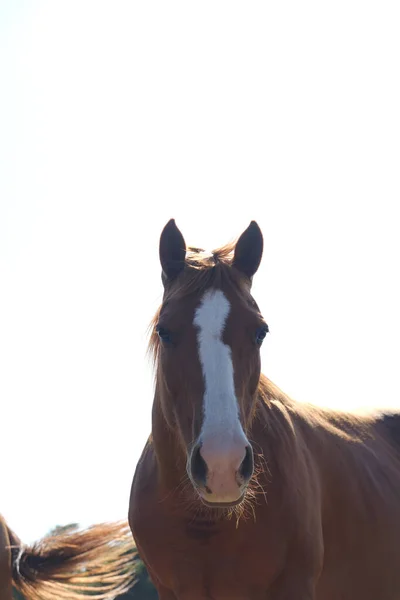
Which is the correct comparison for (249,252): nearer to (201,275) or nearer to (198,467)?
(201,275)

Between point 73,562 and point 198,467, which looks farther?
point 73,562

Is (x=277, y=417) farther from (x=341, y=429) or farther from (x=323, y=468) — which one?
(x=341, y=429)

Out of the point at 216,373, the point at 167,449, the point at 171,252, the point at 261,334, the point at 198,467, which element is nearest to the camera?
the point at 198,467

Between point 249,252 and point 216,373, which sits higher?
point 249,252

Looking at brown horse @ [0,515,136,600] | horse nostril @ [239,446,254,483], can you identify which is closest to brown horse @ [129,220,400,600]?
horse nostril @ [239,446,254,483]

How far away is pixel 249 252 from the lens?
16.6ft

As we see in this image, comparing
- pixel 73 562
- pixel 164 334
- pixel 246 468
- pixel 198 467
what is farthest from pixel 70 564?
pixel 246 468

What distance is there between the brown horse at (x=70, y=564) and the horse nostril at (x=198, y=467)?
3212 mm

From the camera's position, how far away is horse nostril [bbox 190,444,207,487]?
153 inches

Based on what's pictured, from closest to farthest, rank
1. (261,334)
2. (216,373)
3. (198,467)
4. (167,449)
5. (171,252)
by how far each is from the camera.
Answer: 1. (198,467)
2. (216,373)
3. (261,334)
4. (167,449)
5. (171,252)

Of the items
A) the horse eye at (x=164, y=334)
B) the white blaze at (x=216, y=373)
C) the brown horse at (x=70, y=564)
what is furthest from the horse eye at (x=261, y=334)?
the brown horse at (x=70, y=564)

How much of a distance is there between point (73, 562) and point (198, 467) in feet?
13.0

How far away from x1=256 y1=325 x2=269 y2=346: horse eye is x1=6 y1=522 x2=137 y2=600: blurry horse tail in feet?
10.1

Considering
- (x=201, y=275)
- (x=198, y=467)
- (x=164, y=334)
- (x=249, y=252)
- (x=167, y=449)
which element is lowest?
(x=167, y=449)
